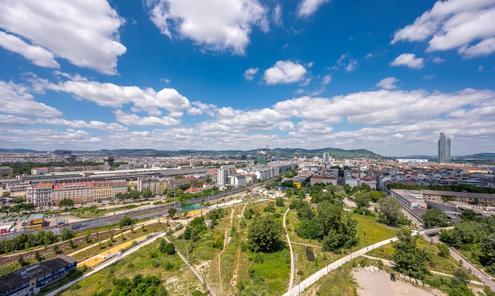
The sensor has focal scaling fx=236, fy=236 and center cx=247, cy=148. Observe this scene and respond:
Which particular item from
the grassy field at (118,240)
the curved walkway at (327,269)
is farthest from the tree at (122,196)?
the curved walkway at (327,269)

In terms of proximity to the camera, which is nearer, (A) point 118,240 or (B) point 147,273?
(B) point 147,273

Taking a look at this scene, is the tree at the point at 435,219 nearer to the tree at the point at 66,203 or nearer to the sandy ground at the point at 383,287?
the sandy ground at the point at 383,287

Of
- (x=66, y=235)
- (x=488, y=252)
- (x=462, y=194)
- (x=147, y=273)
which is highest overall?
(x=462, y=194)

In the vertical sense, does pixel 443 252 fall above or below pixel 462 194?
below

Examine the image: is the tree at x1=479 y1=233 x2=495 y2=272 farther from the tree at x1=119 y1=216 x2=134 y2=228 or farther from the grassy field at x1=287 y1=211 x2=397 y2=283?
the tree at x1=119 y1=216 x2=134 y2=228

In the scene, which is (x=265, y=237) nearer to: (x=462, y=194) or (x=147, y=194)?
(x=147, y=194)

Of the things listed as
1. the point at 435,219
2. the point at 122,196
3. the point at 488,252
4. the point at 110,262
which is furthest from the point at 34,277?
the point at 435,219

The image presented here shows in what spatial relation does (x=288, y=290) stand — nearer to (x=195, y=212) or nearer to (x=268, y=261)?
(x=268, y=261)

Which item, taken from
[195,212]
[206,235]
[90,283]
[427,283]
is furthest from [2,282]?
[427,283]

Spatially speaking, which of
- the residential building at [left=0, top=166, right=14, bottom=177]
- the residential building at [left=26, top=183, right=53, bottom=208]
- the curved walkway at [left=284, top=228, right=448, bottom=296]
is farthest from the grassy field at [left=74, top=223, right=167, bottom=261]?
the residential building at [left=0, top=166, right=14, bottom=177]
